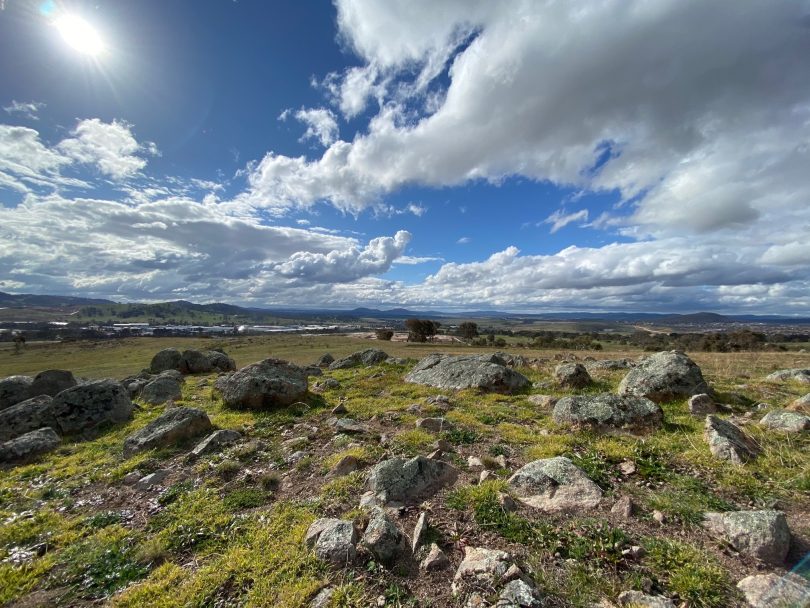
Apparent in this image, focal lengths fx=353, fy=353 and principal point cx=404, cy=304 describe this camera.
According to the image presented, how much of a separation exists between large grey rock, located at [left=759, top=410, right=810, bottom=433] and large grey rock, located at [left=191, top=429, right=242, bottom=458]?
17.0 m

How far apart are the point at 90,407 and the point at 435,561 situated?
1723 cm

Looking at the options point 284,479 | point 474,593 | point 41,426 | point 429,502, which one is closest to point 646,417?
point 429,502

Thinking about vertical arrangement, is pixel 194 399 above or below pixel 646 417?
below

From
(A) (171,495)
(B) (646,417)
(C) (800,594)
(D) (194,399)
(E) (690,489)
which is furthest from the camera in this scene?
(D) (194,399)

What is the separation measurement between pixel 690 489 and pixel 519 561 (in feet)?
15.3

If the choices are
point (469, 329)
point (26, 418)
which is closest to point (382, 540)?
point (26, 418)

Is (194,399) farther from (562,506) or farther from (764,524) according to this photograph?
(764,524)

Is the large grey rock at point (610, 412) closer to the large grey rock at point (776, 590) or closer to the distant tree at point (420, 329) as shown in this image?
the large grey rock at point (776, 590)

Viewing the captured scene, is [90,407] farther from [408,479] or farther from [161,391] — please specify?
[408,479]

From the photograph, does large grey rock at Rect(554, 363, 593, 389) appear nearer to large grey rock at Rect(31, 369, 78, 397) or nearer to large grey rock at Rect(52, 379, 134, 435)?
large grey rock at Rect(52, 379, 134, 435)

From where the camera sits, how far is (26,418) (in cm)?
1470

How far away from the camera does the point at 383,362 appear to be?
29.0m

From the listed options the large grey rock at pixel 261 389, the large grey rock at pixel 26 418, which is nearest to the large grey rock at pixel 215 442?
the large grey rock at pixel 261 389

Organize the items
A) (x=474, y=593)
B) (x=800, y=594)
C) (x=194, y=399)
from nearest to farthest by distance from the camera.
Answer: (x=800, y=594), (x=474, y=593), (x=194, y=399)
